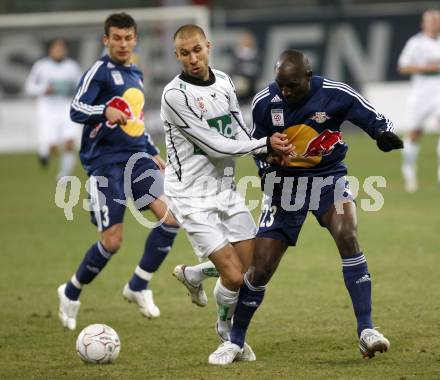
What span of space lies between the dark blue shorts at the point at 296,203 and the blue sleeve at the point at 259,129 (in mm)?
214

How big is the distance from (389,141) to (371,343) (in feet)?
4.42

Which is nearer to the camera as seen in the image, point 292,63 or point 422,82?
point 292,63

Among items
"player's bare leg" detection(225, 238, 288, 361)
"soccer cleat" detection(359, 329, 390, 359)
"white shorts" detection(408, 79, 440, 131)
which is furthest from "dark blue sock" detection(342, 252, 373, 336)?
"white shorts" detection(408, 79, 440, 131)

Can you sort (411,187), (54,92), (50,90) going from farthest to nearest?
(54,92) < (50,90) < (411,187)

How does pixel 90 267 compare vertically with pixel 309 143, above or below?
below

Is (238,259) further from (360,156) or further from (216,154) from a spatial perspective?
(360,156)

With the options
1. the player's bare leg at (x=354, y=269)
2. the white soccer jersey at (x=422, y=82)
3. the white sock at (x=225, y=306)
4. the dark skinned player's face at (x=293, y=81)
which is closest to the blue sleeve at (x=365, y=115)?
the dark skinned player's face at (x=293, y=81)

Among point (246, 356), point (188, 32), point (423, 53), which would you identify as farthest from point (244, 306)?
point (423, 53)

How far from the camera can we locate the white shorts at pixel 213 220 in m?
6.85

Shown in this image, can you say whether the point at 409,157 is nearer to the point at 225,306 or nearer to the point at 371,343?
the point at 225,306

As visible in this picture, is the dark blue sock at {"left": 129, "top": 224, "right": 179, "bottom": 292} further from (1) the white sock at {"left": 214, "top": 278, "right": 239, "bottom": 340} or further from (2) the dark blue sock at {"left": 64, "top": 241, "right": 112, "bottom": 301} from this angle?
(1) the white sock at {"left": 214, "top": 278, "right": 239, "bottom": 340}

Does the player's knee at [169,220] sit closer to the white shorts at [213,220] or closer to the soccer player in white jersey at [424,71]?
the white shorts at [213,220]

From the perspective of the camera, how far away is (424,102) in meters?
16.3

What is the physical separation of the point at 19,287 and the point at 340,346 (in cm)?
402
